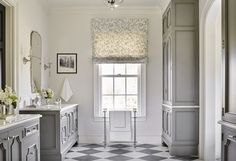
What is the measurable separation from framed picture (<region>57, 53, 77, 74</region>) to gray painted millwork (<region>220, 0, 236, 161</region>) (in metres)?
4.33

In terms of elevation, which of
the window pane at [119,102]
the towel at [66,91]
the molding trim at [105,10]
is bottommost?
the window pane at [119,102]

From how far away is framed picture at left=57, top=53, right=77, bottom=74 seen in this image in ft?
23.5

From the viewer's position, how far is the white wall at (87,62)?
23.6 feet

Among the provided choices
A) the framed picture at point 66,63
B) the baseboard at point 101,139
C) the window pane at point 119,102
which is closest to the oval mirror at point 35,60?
the framed picture at point 66,63

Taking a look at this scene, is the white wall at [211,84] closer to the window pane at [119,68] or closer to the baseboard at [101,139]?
the baseboard at [101,139]

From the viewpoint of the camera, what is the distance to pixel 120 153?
6035 millimetres

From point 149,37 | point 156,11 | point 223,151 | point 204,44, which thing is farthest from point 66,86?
point 223,151

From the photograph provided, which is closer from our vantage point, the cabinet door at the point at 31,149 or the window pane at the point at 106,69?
the cabinet door at the point at 31,149

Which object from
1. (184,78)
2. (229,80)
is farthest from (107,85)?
(229,80)

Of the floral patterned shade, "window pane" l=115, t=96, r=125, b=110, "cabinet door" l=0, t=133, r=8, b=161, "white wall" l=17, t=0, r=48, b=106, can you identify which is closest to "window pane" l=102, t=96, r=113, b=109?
"window pane" l=115, t=96, r=125, b=110

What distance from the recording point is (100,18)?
283 inches

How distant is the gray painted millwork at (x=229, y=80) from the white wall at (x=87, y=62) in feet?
12.5

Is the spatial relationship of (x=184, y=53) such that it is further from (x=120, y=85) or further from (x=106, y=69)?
(x=106, y=69)

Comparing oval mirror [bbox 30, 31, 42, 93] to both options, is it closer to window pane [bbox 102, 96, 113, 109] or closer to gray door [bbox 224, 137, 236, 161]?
window pane [bbox 102, 96, 113, 109]
